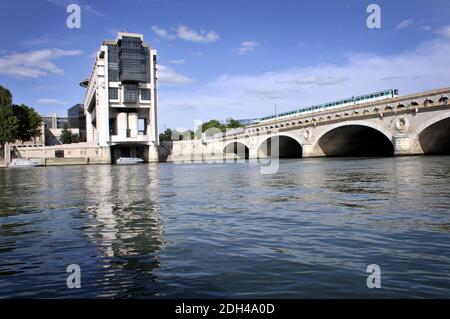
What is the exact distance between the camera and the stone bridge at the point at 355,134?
5572 centimetres

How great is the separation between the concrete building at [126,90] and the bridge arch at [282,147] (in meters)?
25.5

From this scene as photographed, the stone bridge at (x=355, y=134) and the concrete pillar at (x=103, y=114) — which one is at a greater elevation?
the concrete pillar at (x=103, y=114)

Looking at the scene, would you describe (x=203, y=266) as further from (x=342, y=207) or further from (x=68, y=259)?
(x=342, y=207)

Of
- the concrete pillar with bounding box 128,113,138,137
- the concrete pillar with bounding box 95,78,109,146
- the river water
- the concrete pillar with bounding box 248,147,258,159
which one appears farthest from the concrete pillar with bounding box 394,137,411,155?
the concrete pillar with bounding box 128,113,138,137

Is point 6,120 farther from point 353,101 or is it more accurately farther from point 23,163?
point 353,101

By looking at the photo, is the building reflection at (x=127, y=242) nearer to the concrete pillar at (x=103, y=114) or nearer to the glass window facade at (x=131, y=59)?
the glass window facade at (x=131, y=59)

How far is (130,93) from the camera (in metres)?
96.9

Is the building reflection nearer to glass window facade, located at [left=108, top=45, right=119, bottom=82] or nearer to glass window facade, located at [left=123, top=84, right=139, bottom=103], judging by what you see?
glass window facade, located at [left=123, top=84, right=139, bottom=103]

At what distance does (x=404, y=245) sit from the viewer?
907cm

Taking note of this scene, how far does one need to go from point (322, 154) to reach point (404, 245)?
70726mm

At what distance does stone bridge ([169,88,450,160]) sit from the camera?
55719mm

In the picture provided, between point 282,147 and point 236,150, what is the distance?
17.6 meters

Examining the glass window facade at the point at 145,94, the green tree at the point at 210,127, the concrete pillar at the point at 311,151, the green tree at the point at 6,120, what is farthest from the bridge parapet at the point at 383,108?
the green tree at the point at 6,120

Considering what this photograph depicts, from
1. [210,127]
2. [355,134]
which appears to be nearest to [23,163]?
[355,134]
